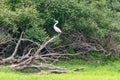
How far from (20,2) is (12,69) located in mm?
4071

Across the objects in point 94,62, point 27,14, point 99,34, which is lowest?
point 94,62

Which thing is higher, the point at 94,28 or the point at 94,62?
the point at 94,28

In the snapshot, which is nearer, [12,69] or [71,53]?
[12,69]

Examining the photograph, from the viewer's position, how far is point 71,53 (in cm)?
1812

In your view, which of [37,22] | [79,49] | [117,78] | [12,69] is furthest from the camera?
[79,49]

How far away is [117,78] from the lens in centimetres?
1345

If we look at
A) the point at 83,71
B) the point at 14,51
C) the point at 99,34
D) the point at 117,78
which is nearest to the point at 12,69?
the point at 14,51

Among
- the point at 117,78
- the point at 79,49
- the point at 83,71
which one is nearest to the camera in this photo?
the point at 117,78

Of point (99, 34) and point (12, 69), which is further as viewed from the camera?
point (99, 34)

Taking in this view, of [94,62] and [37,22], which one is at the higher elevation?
[37,22]

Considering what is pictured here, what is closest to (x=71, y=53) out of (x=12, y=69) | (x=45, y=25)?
(x=45, y=25)

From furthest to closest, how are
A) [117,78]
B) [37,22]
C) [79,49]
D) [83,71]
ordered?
[79,49] → [37,22] → [83,71] → [117,78]

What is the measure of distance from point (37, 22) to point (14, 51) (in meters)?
1.72

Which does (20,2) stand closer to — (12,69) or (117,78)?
(12,69)
